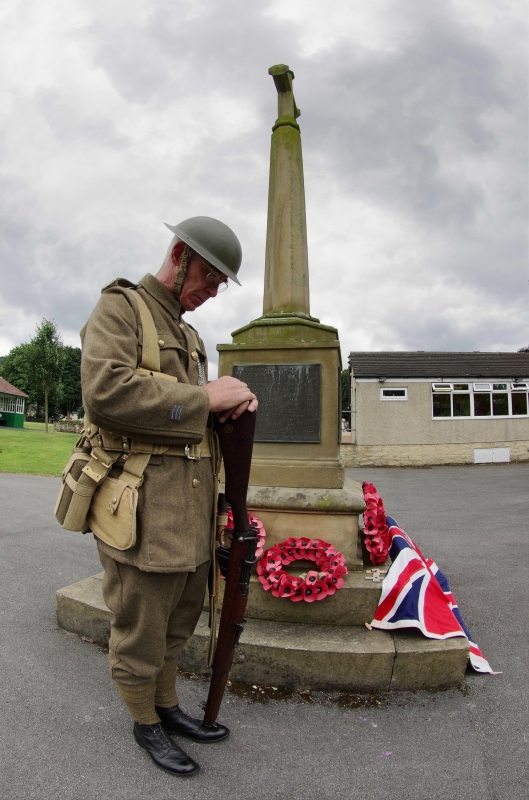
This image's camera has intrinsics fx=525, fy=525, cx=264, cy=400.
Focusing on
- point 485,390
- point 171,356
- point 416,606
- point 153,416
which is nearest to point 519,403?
point 485,390

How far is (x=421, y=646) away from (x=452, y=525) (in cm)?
530

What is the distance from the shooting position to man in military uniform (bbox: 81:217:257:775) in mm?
1797

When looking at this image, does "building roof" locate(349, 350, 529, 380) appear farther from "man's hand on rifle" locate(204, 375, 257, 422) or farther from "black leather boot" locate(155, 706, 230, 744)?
"man's hand on rifle" locate(204, 375, 257, 422)

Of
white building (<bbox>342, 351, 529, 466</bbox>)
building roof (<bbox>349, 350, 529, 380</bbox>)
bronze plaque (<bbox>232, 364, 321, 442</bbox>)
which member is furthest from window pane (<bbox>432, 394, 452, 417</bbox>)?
bronze plaque (<bbox>232, 364, 321, 442</bbox>)

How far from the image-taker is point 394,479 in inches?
607

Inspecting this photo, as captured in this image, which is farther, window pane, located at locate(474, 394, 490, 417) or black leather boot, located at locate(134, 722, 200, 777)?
window pane, located at locate(474, 394, 490, 417)

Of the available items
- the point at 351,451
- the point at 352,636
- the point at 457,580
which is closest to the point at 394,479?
the point at 351,451

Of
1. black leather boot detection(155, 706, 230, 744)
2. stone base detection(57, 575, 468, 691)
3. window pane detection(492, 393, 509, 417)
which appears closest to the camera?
black leather boot detection(155, 706, 230, 744)

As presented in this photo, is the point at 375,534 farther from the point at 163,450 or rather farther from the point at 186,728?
the point at 163,450

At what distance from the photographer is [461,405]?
21.6 meters

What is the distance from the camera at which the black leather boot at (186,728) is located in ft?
7.32

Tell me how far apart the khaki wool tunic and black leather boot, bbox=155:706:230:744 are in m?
0.76

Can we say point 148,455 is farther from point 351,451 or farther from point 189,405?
point 351,451

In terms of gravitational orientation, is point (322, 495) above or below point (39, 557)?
above
